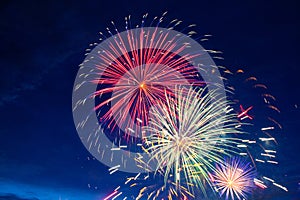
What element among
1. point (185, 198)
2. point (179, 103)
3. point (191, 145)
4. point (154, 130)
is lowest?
point (185, 198)

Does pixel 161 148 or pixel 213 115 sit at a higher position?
pixel 213 115

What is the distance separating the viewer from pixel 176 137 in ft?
65.7

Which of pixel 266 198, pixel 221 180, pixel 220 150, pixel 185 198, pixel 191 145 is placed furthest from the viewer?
pixel 266 198

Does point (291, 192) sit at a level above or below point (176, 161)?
above

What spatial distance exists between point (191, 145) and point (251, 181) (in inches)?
408

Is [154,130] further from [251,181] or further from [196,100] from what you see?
[251,181]

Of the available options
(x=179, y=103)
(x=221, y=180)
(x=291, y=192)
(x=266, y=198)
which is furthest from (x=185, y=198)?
(x=291, y=192)

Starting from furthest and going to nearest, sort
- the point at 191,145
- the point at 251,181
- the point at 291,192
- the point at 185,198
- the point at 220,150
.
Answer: the point at 291,192
the point at 251,181
the point at 185,198
the point at 191,145
the point at 220,150

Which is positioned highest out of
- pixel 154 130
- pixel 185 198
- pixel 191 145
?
pixel 154 130

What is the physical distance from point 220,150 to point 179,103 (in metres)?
4.55

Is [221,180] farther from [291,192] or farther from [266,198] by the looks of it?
[291,192]

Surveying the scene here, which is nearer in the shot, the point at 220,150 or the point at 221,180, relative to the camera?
the point at 220,150

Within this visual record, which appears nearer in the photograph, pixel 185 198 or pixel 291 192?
pixel 185 198

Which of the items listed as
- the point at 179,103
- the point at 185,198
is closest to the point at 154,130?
the point at 179,103
